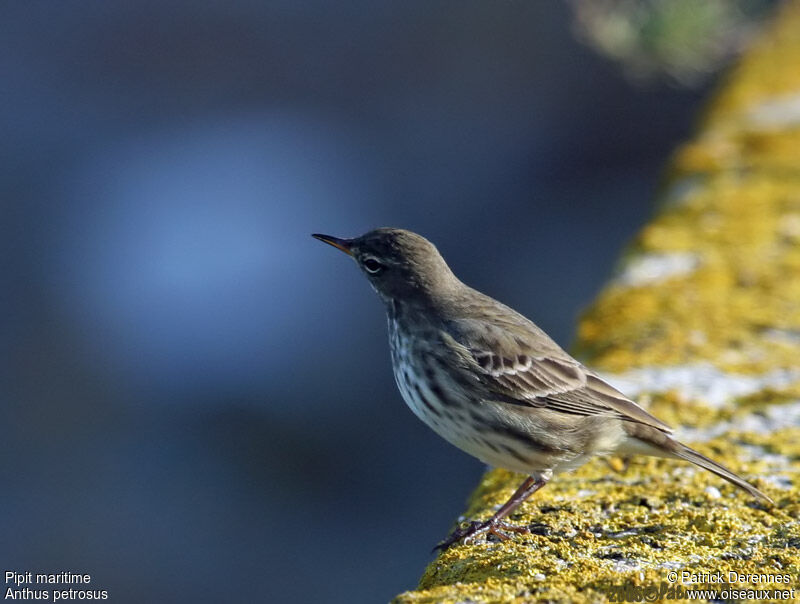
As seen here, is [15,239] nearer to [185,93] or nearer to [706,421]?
[185,93]

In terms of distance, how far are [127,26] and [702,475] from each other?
8.82 metres

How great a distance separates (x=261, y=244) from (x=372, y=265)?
178 inches

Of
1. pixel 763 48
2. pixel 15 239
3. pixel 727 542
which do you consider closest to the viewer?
pixel 727 542

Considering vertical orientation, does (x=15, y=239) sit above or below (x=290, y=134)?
below

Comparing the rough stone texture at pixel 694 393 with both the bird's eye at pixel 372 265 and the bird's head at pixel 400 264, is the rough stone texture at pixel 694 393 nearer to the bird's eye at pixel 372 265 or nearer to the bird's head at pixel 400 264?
the bird's head at pixel 400 264

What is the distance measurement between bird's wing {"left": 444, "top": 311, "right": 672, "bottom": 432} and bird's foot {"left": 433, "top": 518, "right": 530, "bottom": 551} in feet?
2.14

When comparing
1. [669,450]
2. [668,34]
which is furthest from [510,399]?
[668,34]

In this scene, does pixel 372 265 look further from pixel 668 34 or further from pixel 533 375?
pixel 668 34

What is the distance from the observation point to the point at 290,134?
1000cm

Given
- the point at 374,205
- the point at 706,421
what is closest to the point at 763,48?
the point at 374,205

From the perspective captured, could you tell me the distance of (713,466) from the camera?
3.42 meters

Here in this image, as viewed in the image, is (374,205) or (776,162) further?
(374,205)

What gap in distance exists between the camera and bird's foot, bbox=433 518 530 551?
10.6ft

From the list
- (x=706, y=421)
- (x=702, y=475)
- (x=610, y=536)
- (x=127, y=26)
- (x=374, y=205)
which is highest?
(x=127, y=26)
